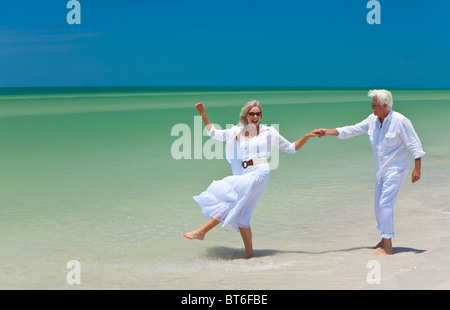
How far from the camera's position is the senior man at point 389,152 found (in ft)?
18.8

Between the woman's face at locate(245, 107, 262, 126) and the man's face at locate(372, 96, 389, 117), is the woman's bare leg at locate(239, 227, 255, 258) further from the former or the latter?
the man's face at locate(372, 96, 389, 117)

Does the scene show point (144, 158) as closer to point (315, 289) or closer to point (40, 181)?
point (40, 181)

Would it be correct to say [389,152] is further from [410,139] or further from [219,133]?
[219,133]

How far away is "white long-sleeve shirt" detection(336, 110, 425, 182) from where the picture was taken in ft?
A: 18.7

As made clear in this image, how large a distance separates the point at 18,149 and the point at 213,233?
996 centimetres

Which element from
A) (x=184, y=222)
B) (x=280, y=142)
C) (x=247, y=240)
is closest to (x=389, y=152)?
(x=280, y=142)

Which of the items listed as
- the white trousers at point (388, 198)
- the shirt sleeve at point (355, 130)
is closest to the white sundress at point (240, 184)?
the shirt sleeve at point (355, 130)

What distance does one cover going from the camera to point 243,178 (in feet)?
19.1

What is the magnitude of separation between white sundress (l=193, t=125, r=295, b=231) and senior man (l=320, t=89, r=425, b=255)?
3.25 feet

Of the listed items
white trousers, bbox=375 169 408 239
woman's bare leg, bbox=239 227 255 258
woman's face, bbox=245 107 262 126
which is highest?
woman's face, bbox=245 107 262 126

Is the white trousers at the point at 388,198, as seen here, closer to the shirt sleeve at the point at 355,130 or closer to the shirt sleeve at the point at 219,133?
the shirt sleeve at the point at 355,130

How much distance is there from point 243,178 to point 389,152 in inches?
54.7

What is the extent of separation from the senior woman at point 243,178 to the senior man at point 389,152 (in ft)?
3.26

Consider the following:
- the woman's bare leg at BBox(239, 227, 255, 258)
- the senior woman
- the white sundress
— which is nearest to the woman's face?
the senior woman
